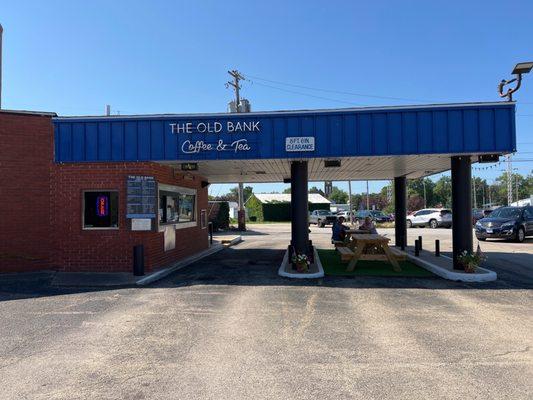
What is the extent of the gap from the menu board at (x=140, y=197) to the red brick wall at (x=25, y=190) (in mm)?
2473

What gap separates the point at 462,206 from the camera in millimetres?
11414

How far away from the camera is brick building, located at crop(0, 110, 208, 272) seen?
1177 cm

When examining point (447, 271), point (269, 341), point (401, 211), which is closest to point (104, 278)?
point (269, 341)

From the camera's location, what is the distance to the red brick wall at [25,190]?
11899mm

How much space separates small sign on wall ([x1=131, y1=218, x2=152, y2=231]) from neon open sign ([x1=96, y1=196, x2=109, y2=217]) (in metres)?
0.81

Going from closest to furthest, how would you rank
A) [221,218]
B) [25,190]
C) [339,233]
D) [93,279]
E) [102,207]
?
[93,279] < [102,207] < [25,190] < [339,233] < [221,218]

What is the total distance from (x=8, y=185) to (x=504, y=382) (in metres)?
11.9

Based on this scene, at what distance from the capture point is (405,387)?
4543 mm

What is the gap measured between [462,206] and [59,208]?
1028 centimetres

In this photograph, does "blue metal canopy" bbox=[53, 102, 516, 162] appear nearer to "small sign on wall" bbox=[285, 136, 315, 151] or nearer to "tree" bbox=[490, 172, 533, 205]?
"small sign on wall" bbox=[285, 136, 315, 151]

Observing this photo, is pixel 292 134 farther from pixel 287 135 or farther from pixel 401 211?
pixel 401 211

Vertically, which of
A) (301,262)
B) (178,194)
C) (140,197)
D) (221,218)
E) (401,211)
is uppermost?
(178,194)

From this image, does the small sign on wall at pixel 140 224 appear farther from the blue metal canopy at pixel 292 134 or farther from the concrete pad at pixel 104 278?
the blue metal canopy at pixel 292 134

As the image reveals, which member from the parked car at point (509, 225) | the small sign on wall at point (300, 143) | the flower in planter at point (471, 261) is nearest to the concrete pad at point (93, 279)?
the small sign on wall at point (300, 143)
